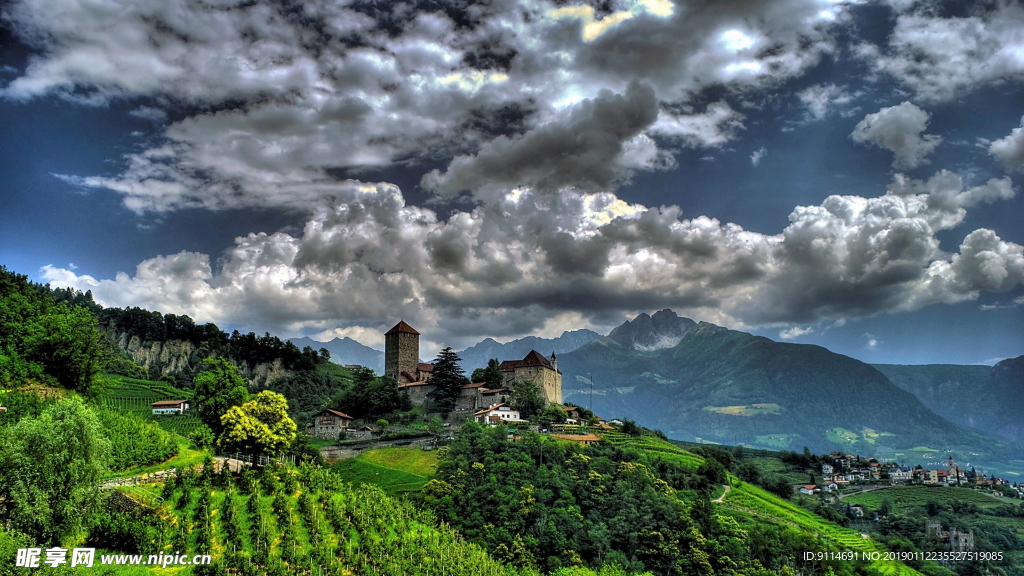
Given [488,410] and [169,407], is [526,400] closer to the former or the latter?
[488,410]

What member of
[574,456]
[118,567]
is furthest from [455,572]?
[574,456]

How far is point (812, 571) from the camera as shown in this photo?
54.0 m

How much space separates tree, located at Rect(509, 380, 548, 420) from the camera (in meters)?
78.6

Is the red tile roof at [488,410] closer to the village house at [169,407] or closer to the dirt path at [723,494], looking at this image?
A: the dirt path at [723,494]

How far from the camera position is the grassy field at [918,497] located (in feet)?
352

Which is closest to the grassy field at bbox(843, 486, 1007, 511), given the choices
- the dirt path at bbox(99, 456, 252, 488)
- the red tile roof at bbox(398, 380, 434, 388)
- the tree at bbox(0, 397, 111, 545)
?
the red tile roof at bbox(398, 380, 434, 388)

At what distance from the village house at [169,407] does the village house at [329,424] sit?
519 inches

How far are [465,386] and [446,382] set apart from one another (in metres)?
2.87

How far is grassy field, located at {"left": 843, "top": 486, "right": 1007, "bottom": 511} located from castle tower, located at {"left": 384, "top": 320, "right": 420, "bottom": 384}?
244 ft

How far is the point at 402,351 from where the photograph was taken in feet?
315

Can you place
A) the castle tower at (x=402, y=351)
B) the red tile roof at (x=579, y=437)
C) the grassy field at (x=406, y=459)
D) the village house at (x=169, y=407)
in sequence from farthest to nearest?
the castle tower at (x=402, y=351) → the red tile roof at (x=579, y=437) → the village house at (x=169, y=407) → the grassy field at (x=406, y=459)

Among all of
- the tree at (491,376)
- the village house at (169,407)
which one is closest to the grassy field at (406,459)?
the village house at (169,407)

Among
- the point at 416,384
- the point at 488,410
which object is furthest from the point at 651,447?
the point at 416,384

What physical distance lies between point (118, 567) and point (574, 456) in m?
40.0
